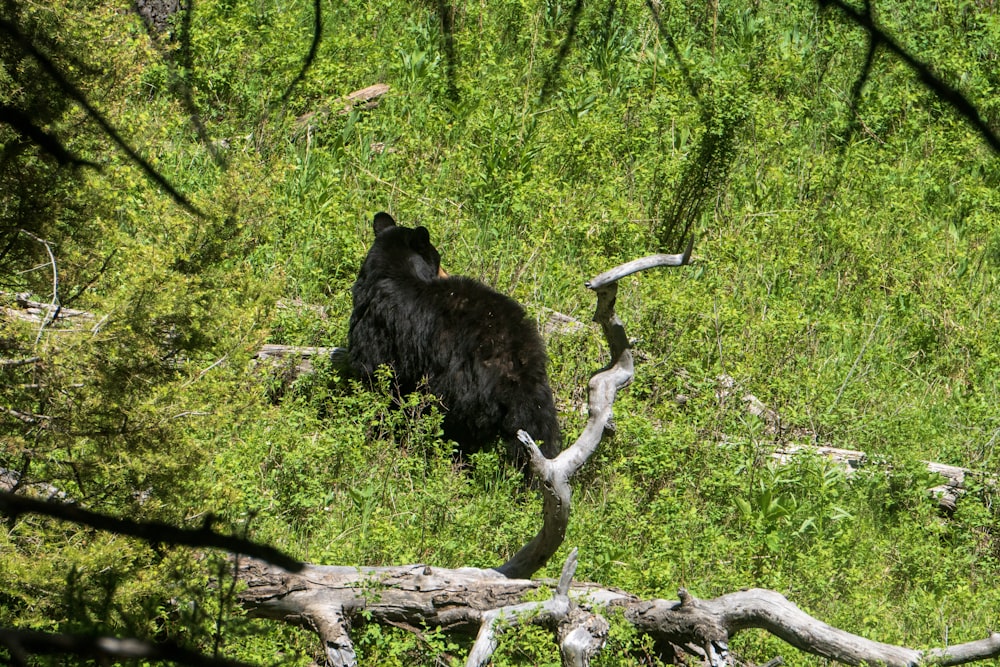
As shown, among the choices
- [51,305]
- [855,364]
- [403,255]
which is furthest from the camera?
[855,364]

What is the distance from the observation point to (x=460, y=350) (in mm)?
7000

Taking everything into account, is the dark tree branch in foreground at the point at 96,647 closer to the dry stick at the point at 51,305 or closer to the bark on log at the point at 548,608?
the dry stick at the point at 51,305

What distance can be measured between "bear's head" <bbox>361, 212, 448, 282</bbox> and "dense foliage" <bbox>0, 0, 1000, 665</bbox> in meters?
0.74

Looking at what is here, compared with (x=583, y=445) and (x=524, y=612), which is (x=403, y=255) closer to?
(x=583, y=445)

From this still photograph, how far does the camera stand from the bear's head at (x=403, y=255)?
7.57 meters

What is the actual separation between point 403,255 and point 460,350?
3.34 feet

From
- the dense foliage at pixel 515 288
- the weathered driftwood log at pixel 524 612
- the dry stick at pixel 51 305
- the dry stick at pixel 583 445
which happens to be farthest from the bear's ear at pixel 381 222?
the dry stick at pixel 51 305

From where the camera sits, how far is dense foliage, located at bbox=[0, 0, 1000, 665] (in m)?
4.12

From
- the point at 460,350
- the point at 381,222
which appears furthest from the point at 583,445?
the point at 381,222

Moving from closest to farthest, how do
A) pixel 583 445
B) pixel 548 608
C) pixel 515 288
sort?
pixel 548 608, pixel 583 445, pixel 515 288

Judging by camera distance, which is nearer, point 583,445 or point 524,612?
point 524,612

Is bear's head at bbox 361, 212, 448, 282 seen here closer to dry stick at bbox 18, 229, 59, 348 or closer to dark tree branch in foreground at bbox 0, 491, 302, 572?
dry stick at bbox 18, 229, 59, 348

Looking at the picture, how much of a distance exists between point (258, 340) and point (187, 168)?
506 centimetres

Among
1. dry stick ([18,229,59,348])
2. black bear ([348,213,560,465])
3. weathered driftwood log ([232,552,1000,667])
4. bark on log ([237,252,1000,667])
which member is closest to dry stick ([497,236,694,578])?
bark on log ([237,252,1000,667])
